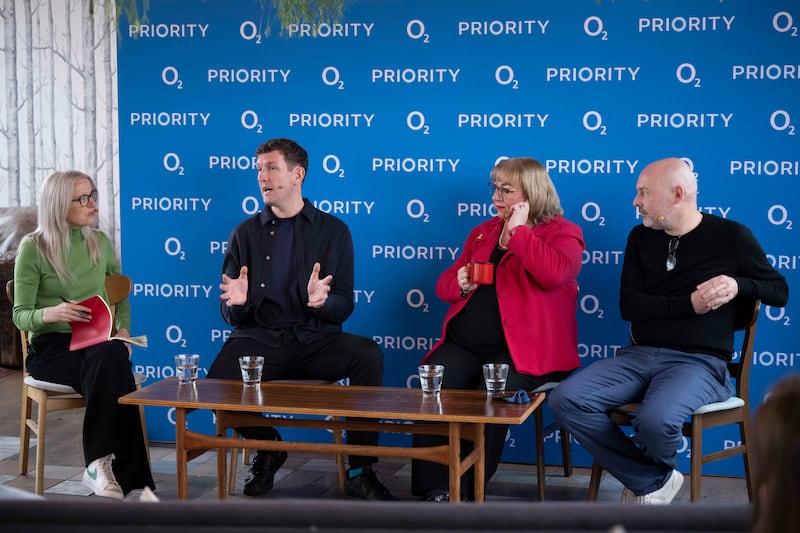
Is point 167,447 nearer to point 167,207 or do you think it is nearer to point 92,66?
point 167,207

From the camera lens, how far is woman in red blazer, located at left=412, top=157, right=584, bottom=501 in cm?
382

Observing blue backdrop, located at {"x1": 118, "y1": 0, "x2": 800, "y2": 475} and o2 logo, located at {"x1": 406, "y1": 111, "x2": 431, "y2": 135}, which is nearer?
blue backdrop, located at {"x1": 118, "y1": 0, "x2": 800, "y2": 475}

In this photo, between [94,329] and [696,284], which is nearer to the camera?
[696,284]

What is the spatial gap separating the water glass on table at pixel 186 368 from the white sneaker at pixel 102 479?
569mm

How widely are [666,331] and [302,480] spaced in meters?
1.69

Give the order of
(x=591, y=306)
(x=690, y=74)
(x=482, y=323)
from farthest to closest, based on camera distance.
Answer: (x=591, y=306) < (x=690, y=74) < (x=482, y=323)

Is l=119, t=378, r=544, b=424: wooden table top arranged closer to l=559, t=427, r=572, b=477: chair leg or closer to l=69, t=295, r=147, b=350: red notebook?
l=69, t=295, r=147, b=350: red notebook

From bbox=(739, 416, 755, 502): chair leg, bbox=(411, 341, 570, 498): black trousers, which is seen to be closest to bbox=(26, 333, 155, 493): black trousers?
bbox=(411, 341, 570, 498): black trousers

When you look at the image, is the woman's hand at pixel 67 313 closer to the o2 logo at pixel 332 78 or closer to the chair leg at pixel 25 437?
the chair leg at pixel 25 437

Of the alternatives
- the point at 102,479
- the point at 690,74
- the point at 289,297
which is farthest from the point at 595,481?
the point at 102,479

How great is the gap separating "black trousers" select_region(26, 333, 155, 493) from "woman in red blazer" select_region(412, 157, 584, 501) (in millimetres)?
1116

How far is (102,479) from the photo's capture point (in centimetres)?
377

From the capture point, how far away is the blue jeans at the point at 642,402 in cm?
338

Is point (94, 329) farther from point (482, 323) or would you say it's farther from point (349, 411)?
point (482, 323)
